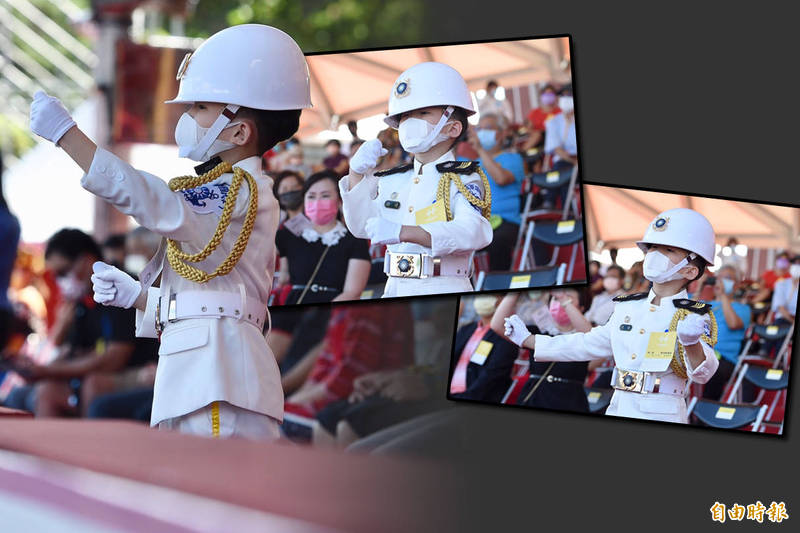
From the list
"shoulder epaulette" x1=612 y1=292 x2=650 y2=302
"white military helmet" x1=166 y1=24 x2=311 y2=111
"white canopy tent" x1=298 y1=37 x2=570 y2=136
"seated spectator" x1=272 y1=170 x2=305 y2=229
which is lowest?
"shoulder epaulette" x1=612 y1=292 x2=650 y2=302

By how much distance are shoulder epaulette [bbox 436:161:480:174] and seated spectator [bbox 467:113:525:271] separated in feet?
0.17

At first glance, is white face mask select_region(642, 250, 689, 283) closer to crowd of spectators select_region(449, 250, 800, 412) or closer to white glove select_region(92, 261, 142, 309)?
crowd of spectators select_region(449, 250, 800, 412)

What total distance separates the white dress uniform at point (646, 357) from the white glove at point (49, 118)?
1570mm

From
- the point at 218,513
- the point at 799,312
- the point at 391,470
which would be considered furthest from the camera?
the point at 799,312

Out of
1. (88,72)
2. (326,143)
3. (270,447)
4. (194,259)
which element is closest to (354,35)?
(88,72)

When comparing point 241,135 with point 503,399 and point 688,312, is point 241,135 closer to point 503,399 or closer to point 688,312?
point 503,399

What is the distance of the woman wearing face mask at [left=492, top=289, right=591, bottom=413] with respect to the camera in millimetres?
3057

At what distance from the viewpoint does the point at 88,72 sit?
Answer: 36.9 feet

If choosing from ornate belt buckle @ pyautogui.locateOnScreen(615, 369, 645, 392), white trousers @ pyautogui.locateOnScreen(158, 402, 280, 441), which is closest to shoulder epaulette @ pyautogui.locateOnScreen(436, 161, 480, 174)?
ornate belt buckle @ pyautogui.locateOnScreen(615, 369, 645, 392)

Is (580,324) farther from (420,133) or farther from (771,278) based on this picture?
(420,133)

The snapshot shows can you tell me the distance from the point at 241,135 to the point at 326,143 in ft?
1.96

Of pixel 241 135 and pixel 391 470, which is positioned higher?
pixel 241 135

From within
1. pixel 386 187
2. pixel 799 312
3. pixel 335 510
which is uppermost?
pixel 386 187

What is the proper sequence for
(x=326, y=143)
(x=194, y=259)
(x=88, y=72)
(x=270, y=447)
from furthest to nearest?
1. (x=88, y=72)
2. (x=326, y=143)
3. (x=194, y=259)
4. (x=270, y=447)
